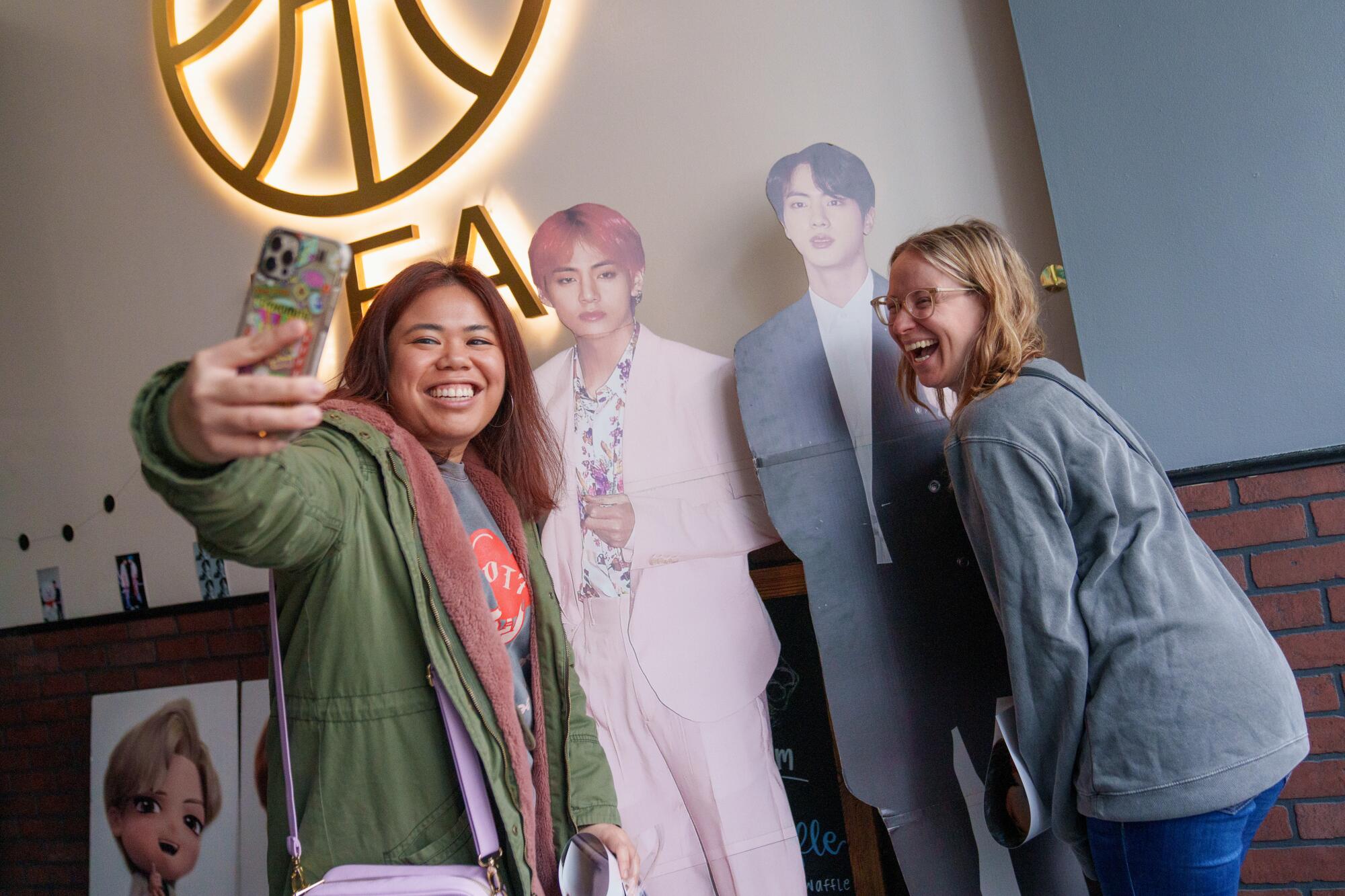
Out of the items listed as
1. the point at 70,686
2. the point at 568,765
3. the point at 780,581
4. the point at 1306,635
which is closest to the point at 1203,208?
the point at 1306,635

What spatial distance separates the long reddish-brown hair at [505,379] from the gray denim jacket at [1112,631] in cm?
81

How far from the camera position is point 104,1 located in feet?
10.0

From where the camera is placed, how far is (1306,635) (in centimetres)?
169

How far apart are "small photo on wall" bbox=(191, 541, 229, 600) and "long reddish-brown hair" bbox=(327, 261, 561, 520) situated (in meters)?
1.50

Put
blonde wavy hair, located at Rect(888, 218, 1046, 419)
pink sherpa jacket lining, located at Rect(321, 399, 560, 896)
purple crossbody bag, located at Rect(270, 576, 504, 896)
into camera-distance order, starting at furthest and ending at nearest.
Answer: blonde wavy hair, located at Rect(888, 218, 1046, 419)
pink sherpa jacket lining, located at Rect(321, 399, 560, 896)
purple crossbody bag, located at Rect(270, 576, 504, 896)

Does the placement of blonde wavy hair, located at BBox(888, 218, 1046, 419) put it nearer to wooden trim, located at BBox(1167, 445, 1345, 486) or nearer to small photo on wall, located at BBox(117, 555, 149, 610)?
wooden trim, located at BBox(1167, 445, 1345, 486)

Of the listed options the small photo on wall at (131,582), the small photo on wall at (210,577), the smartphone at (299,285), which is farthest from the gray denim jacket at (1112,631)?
the small photo on wall at (131,582)

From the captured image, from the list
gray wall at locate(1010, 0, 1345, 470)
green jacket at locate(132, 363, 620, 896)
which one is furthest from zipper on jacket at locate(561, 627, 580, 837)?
gray wall at locate(1010, 0, 1345, 470)

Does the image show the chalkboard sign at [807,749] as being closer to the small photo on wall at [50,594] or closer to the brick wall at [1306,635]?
the brick wall at [1306,635]

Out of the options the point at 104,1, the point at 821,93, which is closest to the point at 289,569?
the point at 821,93

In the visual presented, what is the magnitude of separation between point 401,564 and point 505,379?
518mm

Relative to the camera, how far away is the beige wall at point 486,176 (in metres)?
2.08

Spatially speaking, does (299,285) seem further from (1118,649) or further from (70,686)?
(70,686)

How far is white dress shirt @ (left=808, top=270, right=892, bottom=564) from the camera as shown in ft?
6.59
